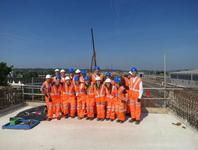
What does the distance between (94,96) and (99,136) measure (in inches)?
65.1

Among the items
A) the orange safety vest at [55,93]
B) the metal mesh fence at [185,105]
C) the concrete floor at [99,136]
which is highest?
the orange safety vest at [55,93]

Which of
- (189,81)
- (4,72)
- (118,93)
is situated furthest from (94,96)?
(189,81)

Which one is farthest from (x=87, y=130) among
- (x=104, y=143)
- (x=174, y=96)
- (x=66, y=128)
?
(x=174, y=96)

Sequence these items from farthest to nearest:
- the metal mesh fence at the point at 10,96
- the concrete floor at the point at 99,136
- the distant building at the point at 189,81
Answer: the distant building at the point at 189,81
the metal mesh fence at the point at 10,96
the concrete floor at the point at 99,136

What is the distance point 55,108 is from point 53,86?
0.76 metres

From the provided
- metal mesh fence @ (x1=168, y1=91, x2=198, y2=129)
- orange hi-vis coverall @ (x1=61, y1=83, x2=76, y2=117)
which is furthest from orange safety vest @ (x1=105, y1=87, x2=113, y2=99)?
metal mesh fence @ (x1=168, y1=91, x2=198, y2=129)

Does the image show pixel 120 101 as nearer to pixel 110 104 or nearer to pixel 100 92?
pixel 110 104

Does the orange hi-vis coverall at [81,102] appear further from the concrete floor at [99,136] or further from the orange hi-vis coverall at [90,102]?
the concrete floor at [99,136]

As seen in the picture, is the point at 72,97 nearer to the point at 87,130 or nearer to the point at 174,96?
the point at 87,130

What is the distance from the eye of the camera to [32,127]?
593cm

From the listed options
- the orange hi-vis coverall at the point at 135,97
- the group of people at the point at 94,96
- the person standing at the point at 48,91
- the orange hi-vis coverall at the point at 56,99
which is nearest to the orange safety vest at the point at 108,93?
the group of people at the point at 94,96

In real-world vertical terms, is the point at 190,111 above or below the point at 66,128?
above

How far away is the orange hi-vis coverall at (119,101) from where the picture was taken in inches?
Answer: 250

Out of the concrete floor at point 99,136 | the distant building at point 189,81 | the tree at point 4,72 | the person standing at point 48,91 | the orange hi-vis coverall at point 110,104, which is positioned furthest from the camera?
the distant building at point 189,81
